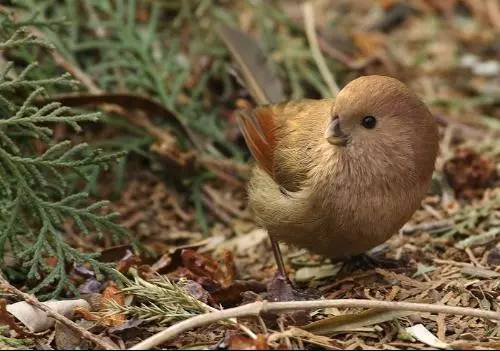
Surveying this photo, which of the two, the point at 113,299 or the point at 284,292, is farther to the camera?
the point at 284,292

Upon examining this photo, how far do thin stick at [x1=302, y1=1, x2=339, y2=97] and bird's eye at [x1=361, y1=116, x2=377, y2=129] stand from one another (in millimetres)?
2007

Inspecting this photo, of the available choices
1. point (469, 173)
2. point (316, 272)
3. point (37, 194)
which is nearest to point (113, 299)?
point (37, 194)

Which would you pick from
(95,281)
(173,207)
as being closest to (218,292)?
(95,281)

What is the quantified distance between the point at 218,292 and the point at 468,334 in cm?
124

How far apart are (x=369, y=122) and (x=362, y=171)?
24 cm

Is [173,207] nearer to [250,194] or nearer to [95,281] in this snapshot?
[250,194]

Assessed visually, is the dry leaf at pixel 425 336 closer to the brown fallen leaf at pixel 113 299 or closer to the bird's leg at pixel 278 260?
the bird's leg at pixel 278 260

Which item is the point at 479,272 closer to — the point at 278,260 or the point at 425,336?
the point at 425,336

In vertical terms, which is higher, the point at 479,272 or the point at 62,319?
the point at 62,319

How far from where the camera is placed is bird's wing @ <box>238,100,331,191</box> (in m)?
4.06

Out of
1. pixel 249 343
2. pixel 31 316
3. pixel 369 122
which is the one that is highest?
pixel 369 122

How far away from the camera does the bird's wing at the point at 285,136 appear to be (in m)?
4.06

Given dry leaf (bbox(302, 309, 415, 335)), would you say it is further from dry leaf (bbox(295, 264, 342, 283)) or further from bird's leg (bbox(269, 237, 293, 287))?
dry leaf (bbox(295, 264, 342, 283))

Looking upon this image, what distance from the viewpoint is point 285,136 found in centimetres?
434
